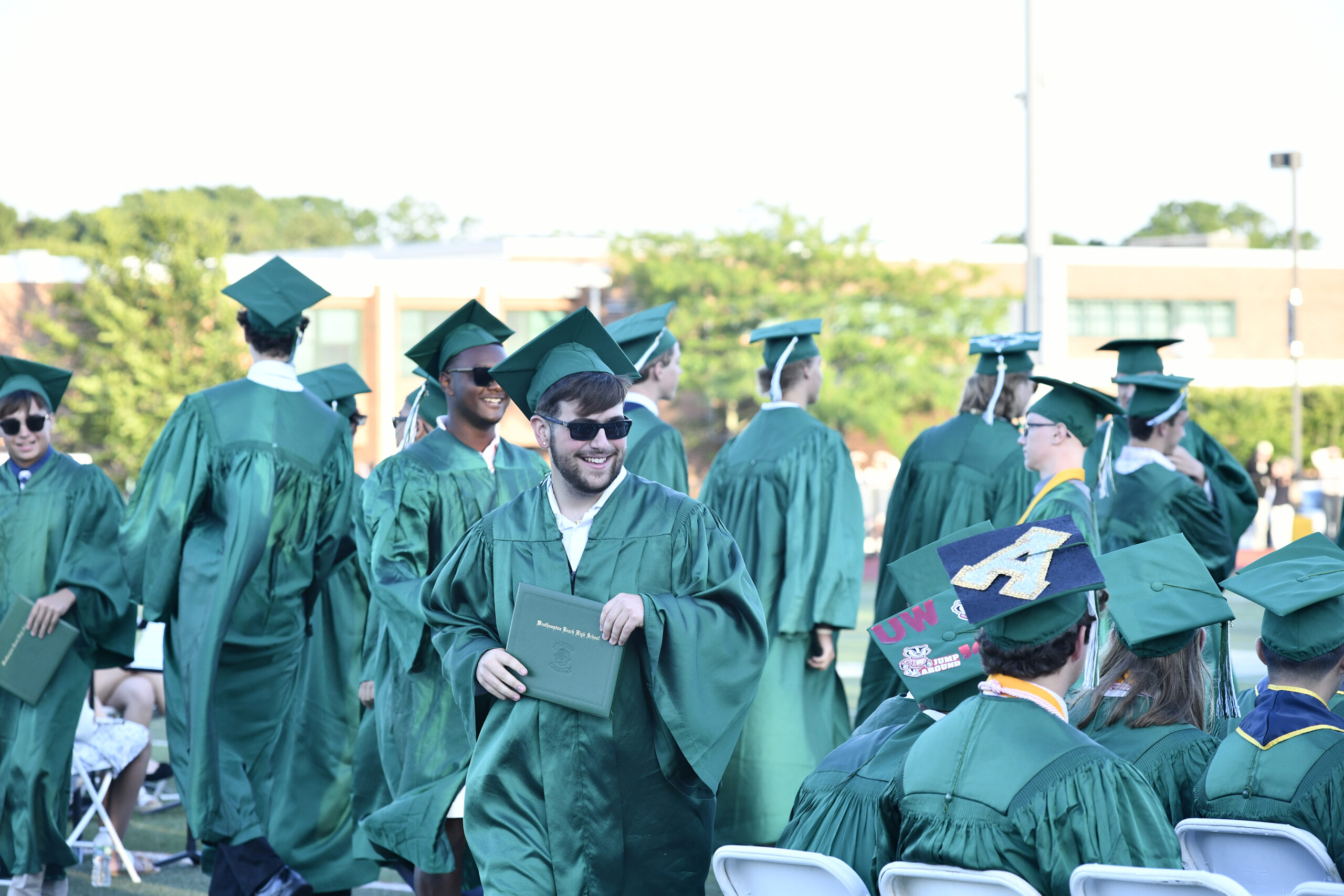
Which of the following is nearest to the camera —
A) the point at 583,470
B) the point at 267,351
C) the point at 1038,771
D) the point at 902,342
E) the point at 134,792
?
the point at 1038,771

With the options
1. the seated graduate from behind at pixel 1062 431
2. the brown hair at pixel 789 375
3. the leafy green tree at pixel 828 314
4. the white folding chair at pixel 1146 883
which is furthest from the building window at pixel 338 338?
the white folding chair at pixel 1146 883

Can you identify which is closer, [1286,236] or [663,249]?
[663,249]

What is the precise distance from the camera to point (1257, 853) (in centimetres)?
305

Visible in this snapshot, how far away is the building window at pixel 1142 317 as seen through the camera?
46.1 m

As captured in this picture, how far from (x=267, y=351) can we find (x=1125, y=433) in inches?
191

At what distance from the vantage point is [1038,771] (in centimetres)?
271

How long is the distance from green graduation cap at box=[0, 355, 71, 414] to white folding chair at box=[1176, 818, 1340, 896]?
14.9ft

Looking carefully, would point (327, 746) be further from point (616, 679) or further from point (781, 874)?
point (781, 874)

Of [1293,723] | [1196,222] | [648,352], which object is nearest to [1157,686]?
[1293,723]

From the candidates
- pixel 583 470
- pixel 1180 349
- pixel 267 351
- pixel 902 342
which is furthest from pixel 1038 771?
pixel 1180 349

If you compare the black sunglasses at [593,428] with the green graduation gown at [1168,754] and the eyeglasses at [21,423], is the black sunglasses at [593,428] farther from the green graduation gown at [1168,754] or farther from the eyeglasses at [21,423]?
the eyeglasses at [21,423]

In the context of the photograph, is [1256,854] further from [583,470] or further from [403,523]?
[403,523]

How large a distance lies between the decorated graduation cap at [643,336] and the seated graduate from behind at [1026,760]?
3226 mm

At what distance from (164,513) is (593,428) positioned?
256 centimetres
